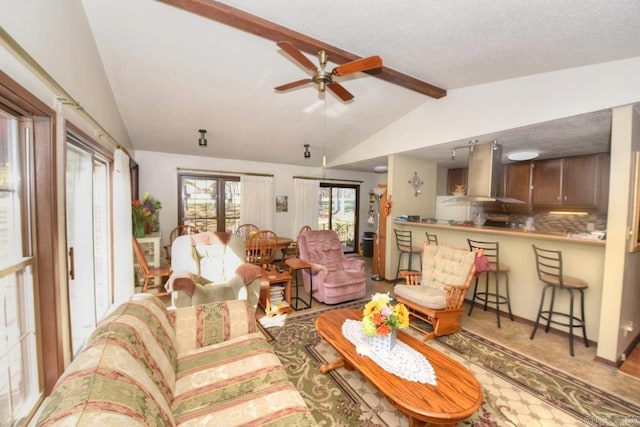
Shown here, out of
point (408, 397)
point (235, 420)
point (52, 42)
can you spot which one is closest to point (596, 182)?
point (408, 397)

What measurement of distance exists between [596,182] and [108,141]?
664cm

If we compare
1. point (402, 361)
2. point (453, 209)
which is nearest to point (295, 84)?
point (402, 361)

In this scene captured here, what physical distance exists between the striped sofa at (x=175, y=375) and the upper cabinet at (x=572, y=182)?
5265 millimetres

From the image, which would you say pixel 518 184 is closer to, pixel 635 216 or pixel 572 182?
pixel 572 182

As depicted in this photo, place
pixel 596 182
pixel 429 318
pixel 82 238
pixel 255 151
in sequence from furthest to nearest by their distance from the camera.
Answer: pixel 255 151
pixel 596 182
pixel 429 318
pixel 82 238

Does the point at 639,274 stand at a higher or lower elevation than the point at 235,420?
higher

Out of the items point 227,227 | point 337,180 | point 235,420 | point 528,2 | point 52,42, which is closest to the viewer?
point 235,420

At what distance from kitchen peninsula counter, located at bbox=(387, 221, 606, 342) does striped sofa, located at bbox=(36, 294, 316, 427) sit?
3.00 meters

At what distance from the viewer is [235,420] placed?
45.3 inches

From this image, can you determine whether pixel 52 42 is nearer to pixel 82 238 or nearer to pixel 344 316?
pixel 82 238

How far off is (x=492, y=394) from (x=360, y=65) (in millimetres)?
2646

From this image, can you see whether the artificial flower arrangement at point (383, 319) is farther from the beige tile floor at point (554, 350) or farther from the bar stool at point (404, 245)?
the bar stool at point (404, 245)

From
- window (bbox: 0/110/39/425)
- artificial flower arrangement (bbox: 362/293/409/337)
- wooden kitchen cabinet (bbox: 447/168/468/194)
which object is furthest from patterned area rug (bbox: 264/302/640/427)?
wooden kitchen cabinet (bbox: 447/168/468/194)

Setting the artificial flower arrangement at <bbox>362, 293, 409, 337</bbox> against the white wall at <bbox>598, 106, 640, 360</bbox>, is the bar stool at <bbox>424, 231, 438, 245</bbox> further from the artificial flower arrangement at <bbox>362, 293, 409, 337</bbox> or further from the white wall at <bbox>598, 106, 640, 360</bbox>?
the artificial flower arrangement at <bbox>362, 293, 409, 337</bbox>
